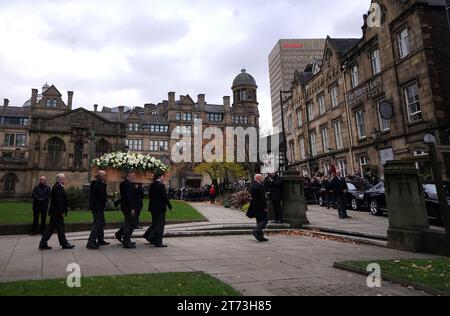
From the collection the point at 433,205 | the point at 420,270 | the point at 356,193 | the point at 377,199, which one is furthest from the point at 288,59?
the point at 420,270

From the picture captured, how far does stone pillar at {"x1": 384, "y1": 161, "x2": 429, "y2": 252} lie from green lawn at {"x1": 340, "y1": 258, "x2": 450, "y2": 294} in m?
2.09

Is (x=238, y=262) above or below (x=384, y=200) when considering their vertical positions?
below

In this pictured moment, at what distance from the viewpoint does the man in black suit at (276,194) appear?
539 inches

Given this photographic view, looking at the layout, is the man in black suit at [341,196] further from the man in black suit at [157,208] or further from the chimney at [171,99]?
the chimney at [171,99]

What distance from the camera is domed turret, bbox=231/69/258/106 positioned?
82.9m

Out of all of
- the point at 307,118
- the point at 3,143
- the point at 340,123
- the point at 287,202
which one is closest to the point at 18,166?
the point at 3,143

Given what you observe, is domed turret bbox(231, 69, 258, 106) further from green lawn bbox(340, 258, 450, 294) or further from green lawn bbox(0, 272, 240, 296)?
green lawn bbox(0, 272, 240, 296)

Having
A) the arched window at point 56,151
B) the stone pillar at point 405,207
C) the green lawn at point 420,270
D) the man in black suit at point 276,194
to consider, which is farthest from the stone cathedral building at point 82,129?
the green lawn at point 420,270

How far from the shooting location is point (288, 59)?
145375mm

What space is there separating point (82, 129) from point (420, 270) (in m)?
53.8

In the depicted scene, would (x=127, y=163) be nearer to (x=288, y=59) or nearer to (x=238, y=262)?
(x=238, y=262)

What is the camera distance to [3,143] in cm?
7150

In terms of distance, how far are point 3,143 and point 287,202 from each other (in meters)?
76.1

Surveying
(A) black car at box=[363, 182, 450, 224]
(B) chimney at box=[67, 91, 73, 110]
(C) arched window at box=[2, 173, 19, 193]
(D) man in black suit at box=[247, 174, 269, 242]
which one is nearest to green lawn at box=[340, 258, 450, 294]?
(D) man in black suit at box=[247, 174, 269, 242]
